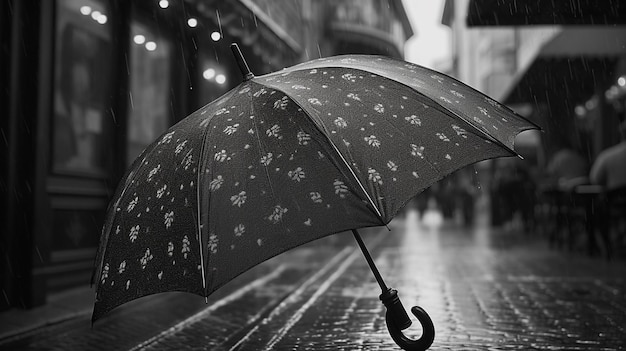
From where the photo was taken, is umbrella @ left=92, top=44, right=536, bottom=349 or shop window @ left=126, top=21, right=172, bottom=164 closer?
umbrella @ left=92, top=44, right=536, bottom=349

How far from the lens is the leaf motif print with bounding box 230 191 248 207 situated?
309 cm

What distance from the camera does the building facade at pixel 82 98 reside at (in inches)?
259

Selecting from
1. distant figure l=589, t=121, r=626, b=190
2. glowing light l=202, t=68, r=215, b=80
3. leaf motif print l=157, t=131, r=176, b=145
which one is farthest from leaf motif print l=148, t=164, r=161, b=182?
glowing light l=202, t=68, r=215, b=80

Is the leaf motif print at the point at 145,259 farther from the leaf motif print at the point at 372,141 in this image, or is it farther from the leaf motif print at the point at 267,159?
the leaf motif print at the point at 372,141

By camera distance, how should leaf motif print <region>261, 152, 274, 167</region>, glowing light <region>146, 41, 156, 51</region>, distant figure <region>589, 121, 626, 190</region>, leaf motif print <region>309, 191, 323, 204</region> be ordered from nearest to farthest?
leaf motif print <region>309, 191, 323, 204</region>
leaf motif print <region>261, 152, 274, 167</region>
glowing light <region>146, 41, 156, 51</region>
distant figure <region>589, 121, 626, 190</region>

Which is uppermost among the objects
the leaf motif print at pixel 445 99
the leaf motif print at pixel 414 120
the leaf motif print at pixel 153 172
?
the leaf motif print at pixel 445 99

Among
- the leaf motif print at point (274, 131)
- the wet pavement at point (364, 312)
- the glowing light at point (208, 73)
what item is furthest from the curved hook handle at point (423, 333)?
the glowing light at point (208, 73)

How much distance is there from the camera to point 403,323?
3498mm

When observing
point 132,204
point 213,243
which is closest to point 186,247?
point 213,243

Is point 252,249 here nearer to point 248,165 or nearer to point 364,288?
point 248,165

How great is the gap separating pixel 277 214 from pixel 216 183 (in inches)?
11.0

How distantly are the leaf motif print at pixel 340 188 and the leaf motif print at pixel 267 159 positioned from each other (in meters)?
0.27

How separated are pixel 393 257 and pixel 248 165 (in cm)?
885

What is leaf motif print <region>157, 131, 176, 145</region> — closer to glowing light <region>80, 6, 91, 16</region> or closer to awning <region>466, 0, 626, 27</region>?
glowing light <region>80, 6, 91, 16</region>
